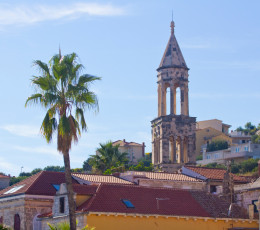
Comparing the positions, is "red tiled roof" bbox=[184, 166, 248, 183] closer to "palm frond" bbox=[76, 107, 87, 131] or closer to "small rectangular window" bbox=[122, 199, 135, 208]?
"small rectangular window" bbox=[122, 199, 135, 208]

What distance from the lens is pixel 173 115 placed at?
8831 centimetres

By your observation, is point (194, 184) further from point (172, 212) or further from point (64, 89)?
point (64, 89)

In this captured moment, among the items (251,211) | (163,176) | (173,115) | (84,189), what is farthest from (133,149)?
(84,189)

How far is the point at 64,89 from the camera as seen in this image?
1545 inches

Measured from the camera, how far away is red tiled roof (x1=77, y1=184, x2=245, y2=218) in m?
47.4

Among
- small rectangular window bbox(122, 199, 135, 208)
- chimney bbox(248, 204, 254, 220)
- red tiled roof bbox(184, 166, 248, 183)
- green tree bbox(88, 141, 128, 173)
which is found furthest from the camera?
green tree bbox(88, 141, 128, 173)

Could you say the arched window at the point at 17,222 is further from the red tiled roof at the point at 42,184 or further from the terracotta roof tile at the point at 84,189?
the terracotta roof tile at the point at 84,189

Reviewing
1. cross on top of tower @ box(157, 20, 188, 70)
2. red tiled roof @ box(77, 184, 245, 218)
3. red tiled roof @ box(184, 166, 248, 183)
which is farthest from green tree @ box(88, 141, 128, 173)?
red tiled roof @ box(77, 184, 245, 218)

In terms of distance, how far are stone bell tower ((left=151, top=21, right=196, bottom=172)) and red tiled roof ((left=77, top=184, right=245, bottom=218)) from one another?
34.6 meters

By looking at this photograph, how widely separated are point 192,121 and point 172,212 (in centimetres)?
4091

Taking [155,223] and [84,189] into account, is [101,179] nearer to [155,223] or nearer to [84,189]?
[84,189]

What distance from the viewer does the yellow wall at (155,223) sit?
151 feet

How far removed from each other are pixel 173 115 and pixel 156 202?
128 feet

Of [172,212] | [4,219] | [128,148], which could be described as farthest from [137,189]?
[128,148]
